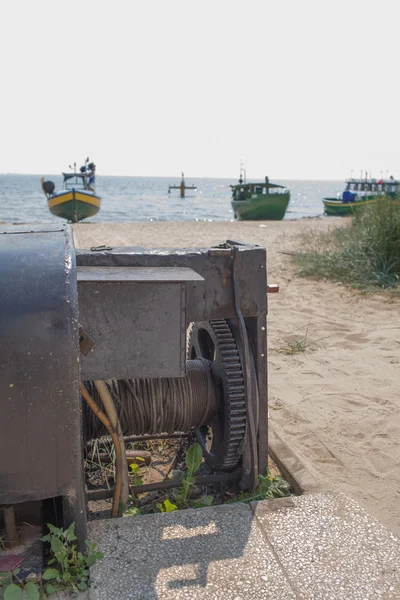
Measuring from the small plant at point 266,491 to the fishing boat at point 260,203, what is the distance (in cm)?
2939

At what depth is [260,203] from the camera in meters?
31.9

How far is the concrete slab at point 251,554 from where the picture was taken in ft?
7.15

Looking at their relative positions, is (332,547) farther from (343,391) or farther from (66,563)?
(343,391)

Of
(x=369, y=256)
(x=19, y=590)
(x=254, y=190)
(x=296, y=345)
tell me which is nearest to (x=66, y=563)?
(x=19, y=590)

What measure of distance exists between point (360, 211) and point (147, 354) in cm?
920

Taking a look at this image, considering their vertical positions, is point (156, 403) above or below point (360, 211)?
below

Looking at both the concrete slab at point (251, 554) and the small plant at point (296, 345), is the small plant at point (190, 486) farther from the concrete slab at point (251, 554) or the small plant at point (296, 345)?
the small plant at point (296, 345)

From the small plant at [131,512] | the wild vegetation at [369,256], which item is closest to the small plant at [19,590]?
the small plant at [131,512]

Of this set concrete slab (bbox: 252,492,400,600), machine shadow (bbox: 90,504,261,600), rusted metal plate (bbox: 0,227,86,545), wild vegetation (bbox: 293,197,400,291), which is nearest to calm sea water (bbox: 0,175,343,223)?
wild vegetation (bbox: 293,197,400,291)

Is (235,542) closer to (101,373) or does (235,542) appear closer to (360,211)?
(101,373)

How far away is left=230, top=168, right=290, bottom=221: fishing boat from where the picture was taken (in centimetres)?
3188

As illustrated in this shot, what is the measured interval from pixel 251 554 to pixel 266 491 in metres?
0.61

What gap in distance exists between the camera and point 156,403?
3035 mm

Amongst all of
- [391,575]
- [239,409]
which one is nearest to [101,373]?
[239,409]
